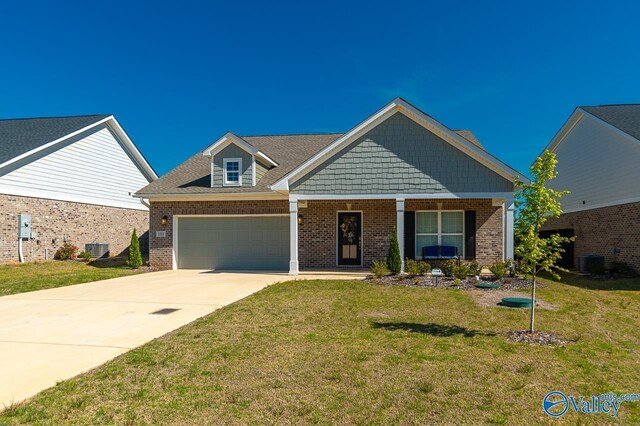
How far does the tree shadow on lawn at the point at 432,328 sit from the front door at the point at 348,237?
832 cm

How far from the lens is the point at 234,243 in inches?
610

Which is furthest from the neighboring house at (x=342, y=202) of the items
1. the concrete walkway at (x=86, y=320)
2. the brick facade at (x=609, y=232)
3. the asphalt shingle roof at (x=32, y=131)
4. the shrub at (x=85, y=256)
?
the asphalt shingle roof at (x=32, y=131)

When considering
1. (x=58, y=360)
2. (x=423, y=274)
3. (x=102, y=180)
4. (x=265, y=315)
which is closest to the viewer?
(x=58, y=360)

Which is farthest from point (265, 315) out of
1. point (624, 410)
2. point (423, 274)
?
point (423, 274)

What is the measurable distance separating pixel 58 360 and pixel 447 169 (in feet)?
38.4

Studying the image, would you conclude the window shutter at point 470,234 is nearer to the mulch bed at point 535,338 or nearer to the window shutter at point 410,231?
the window shutter at point 410,231

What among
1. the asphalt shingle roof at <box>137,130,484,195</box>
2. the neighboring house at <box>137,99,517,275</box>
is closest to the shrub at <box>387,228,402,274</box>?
the neighboring house at <box>137,99,517,275</box>

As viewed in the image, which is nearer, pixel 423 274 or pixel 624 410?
pixel 624 410

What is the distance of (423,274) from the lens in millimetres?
12336

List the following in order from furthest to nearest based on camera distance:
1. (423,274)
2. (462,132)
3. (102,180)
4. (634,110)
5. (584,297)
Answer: (102,180) < (462,132) < (634,110) < (423,274) < (584,297)

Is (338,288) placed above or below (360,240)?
below

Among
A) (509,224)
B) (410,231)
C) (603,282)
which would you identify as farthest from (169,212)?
(603,282)

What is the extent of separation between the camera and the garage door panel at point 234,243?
15250mm

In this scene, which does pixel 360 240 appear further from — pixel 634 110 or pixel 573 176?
pixel 634 110
